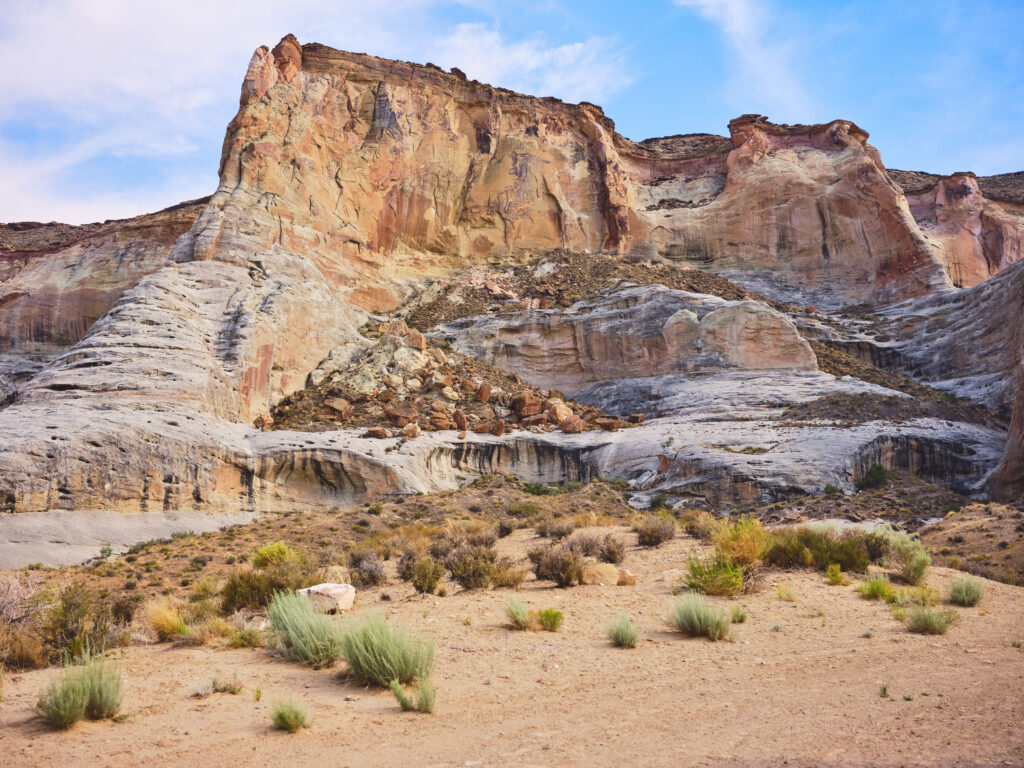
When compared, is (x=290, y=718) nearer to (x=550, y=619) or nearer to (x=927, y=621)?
(x=550, y=619)

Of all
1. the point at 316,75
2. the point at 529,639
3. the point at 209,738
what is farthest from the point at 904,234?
the point at 209,738

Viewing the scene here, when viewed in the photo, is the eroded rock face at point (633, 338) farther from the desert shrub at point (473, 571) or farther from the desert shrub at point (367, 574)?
the desert shrub at point (367, 574)

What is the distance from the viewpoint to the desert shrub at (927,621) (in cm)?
828

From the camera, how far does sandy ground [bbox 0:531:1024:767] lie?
16.7 feet

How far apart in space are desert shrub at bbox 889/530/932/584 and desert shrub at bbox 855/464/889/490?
39.1 feet

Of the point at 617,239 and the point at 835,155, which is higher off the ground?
the point at 835,155

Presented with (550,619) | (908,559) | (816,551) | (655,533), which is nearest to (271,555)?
(550,619)

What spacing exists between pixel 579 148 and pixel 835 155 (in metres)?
22.8

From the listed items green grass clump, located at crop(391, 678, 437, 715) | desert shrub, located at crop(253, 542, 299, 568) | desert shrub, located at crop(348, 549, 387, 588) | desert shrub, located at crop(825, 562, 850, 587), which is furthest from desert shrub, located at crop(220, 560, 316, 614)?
desert shrub, located at crop(825, 562, 850, 587)

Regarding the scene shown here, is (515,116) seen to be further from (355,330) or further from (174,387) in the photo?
(174,387)

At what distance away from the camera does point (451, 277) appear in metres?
51.4

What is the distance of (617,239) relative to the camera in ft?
188

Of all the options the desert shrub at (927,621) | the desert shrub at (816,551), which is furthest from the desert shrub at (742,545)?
the desert shrub at (927,621)

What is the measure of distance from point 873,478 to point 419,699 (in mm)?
22225
